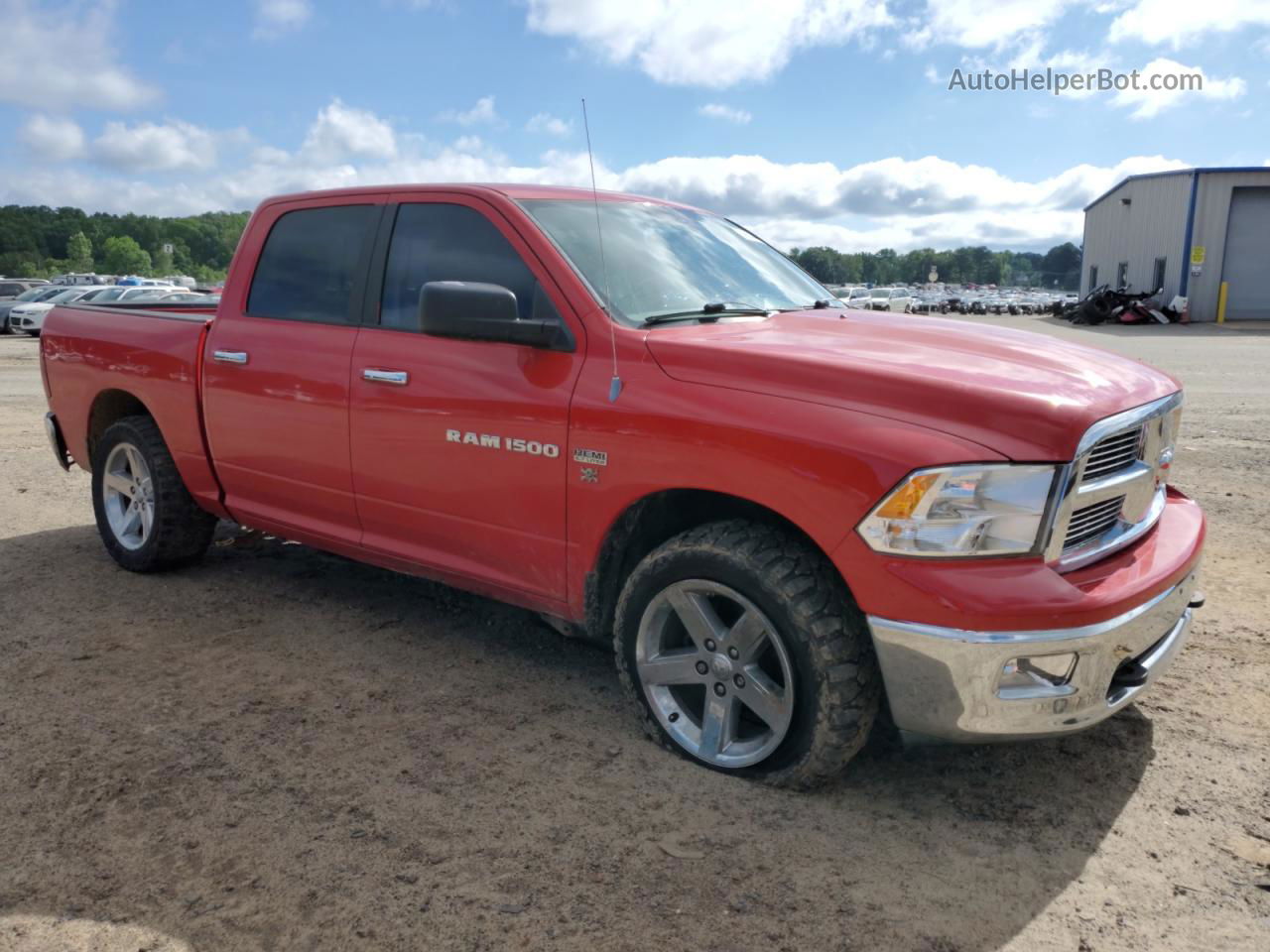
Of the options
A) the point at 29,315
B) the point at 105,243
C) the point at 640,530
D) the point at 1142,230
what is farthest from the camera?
the point at 105,243

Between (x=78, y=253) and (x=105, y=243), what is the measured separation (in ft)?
65.7

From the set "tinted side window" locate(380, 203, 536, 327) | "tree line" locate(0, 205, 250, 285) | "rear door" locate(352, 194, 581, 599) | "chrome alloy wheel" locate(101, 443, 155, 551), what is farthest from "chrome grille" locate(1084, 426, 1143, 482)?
"tree line" locate(0, 205, 250, 285)

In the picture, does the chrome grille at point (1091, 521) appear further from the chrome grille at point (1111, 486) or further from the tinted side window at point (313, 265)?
the tinted side window at point (313, 265)

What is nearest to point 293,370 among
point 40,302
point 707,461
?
point 707,461

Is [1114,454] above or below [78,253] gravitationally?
below

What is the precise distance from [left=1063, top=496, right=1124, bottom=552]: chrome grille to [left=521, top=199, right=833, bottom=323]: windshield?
148cm

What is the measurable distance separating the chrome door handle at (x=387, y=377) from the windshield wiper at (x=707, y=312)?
0.98 metres

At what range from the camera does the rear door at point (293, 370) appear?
13.4 ft

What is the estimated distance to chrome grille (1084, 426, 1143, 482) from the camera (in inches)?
112

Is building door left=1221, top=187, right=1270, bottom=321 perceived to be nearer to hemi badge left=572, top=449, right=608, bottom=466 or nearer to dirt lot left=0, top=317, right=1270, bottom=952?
dirt lot left=0, top=317, right=1270, bottom=952

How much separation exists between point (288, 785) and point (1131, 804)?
8.40 ft

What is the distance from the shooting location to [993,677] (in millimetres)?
2637

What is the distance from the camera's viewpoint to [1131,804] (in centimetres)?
303

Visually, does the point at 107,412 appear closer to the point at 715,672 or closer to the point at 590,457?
the point at 590,457
